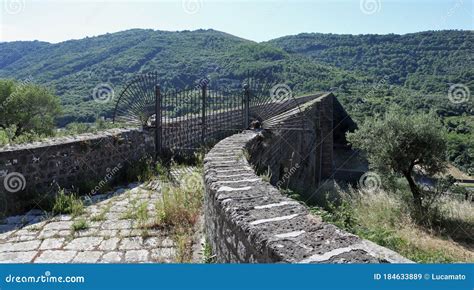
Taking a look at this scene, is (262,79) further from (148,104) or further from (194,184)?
(194,184)

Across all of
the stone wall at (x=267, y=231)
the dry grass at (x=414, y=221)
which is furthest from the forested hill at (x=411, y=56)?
the stone wall at (x=267, y=231)

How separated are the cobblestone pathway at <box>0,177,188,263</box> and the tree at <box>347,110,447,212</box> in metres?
6.83

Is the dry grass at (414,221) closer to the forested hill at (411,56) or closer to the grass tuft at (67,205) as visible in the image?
the grass tuft at (67,205)

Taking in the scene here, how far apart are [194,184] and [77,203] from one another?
171cm

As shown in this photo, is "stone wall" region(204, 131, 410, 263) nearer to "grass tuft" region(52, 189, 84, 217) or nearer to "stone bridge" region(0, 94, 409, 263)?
"stone bridge" region(0, 94, 409, 263)

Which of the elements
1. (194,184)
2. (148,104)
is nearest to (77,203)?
(194,184)

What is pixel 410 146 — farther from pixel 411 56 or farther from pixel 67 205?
pixel 411 56

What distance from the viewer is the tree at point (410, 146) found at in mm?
9188

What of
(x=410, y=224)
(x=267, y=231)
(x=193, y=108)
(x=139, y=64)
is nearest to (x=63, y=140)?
(x=193, y=108)

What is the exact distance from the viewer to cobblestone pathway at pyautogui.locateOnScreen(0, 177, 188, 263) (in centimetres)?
360

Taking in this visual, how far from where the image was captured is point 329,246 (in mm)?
1949

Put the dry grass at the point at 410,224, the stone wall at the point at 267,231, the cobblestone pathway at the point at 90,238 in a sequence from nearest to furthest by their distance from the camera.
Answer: the stone wall at the point at 267,231 < the cobblestone pathway at the point at 90,238 < the dry grass at the point at 410,224

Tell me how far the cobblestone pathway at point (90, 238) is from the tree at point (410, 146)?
6825 mm

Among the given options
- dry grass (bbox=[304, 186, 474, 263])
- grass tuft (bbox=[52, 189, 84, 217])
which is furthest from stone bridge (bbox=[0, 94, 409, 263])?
dry grass (bbox=[304, 186, 474, 263])
